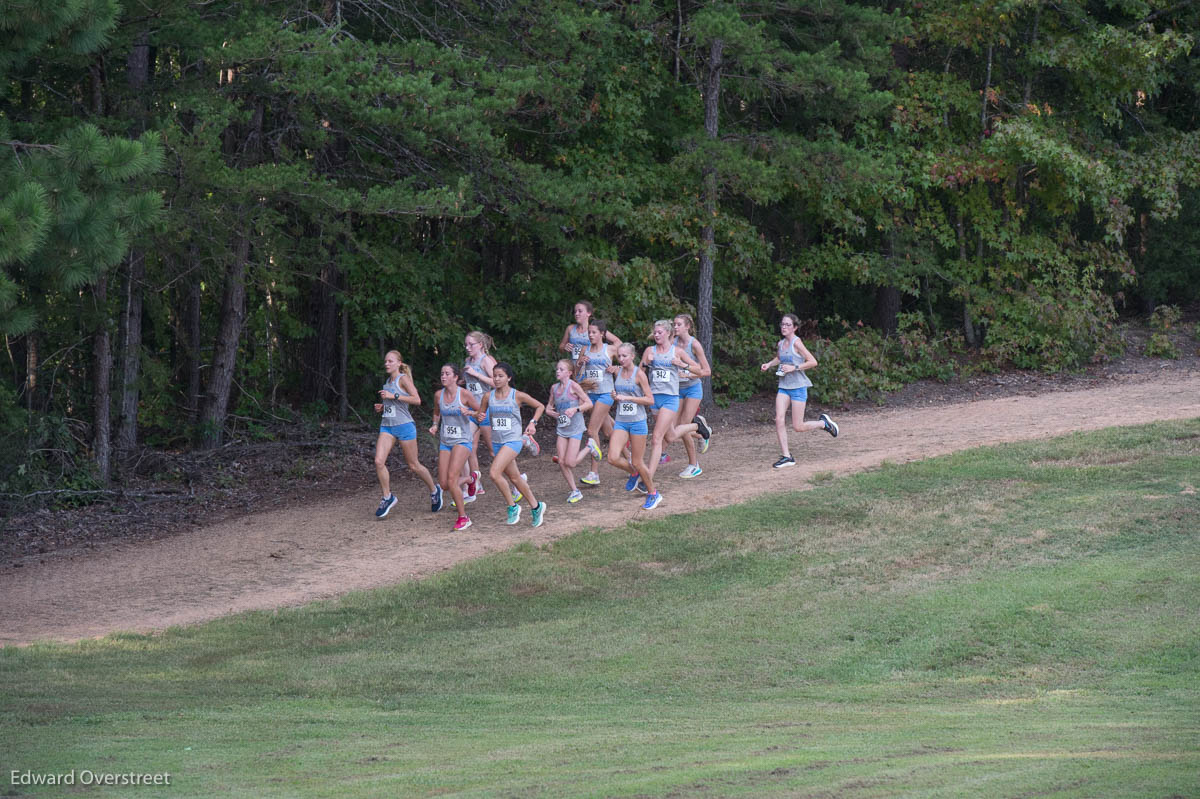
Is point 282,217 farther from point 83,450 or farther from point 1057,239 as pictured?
point 1057,239

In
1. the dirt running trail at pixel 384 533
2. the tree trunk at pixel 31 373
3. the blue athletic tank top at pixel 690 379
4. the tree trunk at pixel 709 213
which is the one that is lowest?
the dirt running trail at pixel 384 533

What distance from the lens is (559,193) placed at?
16.6 meters

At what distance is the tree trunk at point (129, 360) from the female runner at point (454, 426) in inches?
252

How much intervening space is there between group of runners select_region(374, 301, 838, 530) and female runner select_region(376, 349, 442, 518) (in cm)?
1

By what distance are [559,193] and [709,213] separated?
3.42 metres

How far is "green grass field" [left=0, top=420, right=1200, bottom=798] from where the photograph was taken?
5.58 metres

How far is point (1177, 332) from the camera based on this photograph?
23562 millimetres

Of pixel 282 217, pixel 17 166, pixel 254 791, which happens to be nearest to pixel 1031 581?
pixel 254 791

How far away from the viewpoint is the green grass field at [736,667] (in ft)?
18.3

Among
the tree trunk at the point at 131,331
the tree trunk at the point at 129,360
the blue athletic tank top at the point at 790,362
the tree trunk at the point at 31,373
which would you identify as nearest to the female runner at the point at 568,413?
the blue athletic tank top at the point at 790,362

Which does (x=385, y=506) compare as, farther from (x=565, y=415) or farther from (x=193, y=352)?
(x=193, y=352)

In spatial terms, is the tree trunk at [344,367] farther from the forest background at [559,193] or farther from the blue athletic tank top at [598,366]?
the blue athletic tank top at [598,366]

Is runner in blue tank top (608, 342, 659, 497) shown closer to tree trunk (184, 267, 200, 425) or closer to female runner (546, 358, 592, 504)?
female runner (546, 358, 592, 504)

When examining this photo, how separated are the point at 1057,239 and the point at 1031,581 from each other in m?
15.1
